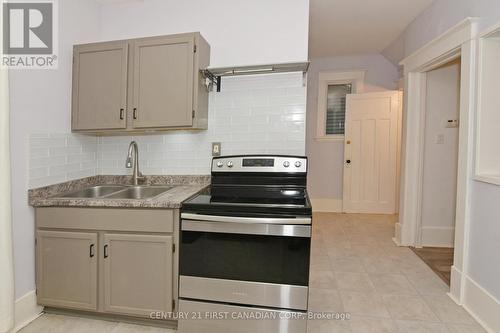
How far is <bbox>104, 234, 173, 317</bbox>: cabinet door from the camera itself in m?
1.73

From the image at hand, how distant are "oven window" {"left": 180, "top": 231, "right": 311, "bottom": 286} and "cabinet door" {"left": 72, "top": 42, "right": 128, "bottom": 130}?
117 centimetres

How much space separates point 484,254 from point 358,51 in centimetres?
354

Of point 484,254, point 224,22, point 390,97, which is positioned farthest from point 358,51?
point 484,254

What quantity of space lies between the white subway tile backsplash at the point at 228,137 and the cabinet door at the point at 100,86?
0.25 meters

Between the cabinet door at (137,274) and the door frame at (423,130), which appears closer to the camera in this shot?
the cabinet door at (137,274)

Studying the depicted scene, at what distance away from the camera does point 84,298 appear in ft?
6.04

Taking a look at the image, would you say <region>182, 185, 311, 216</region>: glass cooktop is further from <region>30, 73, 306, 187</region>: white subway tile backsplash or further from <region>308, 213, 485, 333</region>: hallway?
<region>308, 213, 485, 333</region>: hallway

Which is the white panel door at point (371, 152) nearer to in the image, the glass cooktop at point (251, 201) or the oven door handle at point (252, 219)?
the glass cooktop at point (251, 201)

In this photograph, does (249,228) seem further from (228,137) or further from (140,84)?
(140,84)

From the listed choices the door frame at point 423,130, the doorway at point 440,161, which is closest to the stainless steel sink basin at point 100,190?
the door frame at point 423,130

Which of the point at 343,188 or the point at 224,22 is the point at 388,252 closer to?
the point at 343,188

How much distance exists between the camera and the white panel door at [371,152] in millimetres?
4613

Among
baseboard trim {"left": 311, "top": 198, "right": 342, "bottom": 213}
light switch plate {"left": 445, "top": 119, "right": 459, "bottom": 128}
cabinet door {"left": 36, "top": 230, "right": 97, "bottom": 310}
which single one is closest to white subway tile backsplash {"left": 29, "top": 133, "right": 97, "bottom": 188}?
cabinet door {"left": 36, "top": 230, "right": 97, "bottom": 310}

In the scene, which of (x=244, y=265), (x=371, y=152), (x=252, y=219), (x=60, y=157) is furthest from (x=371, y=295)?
(x=371, y=152)
